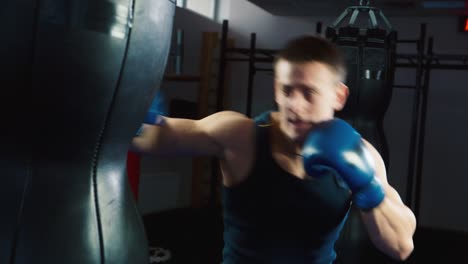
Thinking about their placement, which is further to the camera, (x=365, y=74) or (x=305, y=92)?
(x=365, y=74)

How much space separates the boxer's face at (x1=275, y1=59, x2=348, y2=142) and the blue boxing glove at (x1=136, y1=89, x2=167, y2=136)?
0.24 m

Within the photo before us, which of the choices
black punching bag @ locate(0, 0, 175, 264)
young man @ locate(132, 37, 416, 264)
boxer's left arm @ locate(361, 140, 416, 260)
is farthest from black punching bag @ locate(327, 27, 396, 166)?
black punching bag @ locate(0, 0, 175, 264)

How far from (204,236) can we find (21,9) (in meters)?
3.32

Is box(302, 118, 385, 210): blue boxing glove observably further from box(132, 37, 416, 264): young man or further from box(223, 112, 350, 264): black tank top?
box(223, 112, 350, 264): black tank top

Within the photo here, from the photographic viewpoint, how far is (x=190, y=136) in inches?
48.1

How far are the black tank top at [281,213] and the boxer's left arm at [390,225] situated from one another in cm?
11

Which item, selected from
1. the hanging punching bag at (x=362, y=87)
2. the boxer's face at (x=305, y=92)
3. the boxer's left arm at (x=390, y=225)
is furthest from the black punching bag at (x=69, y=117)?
the hanging punching bag at (x=362, y=87)

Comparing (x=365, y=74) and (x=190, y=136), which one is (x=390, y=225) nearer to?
(x=190, y=136)

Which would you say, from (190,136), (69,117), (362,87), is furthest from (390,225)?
(362,87)

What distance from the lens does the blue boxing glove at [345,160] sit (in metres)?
1.06

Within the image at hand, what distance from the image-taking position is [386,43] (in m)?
2.61

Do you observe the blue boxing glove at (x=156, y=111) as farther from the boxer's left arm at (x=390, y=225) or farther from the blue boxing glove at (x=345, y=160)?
the boxer's left arm at (x=390, y=225)

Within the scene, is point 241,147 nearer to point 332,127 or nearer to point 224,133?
point 224,133

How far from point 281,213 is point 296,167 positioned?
11 cm
